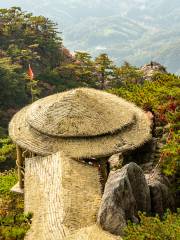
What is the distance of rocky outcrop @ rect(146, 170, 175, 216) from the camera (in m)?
15.0

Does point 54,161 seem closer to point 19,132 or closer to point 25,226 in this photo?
point 19,132

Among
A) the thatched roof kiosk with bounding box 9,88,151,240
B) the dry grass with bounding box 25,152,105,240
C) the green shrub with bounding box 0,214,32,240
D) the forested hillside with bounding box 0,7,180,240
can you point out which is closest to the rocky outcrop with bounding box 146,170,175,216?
the forested hillside with bounding box 0,7,180,240

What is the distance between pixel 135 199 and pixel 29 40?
4629 cm

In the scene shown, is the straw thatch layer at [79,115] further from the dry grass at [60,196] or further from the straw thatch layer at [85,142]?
the dry grass at [60,196]

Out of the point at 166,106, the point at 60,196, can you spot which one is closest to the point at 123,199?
the point at 60,196

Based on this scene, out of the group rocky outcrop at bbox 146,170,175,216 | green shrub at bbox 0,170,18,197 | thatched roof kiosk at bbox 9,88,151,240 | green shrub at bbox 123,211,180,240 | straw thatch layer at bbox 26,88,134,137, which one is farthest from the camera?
green shrub at bbox 0,170,18,197

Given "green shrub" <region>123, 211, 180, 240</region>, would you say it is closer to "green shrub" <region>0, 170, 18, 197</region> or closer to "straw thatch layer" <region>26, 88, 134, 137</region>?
"straw thatch layer" <region>26, 88, 134, 137</region>

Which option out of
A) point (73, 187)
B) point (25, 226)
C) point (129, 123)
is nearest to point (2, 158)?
point (129, 123)

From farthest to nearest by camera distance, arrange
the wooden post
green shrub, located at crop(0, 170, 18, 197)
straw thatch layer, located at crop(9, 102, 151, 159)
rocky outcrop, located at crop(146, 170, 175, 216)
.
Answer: green shrub, located at crop(0, 170, 18, 197) < the wooden post < straw thatch layer, located at crop(9, 102, 151, 159) < rocky outcrop, located at crop(146, 170, 175, 216)

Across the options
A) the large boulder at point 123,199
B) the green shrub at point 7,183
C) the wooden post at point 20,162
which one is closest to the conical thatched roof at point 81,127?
the wooden post at point 20,162

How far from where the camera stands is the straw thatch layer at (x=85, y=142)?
16375 millimetres

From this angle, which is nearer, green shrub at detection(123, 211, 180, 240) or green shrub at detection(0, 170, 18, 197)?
green shrub at detection(123, 211, 180, 240)

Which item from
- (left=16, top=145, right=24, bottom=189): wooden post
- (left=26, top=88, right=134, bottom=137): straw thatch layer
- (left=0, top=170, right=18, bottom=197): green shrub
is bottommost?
(left=0, top=170, right=18, bottom=197): green shrub

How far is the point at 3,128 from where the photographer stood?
4184 centimetres
